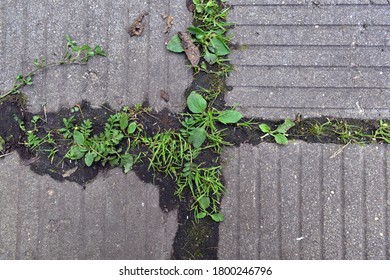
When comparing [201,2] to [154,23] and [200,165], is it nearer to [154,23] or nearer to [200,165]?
[154,23]

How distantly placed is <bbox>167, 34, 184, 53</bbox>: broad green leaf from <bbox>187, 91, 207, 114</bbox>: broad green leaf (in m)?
0.26

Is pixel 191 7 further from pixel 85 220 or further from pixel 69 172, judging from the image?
pixel 85 220

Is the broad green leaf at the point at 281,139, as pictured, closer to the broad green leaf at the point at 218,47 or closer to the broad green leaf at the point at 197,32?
the broad green leaf at the point at 218,47

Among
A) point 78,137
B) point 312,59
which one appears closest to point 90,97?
point 78,137

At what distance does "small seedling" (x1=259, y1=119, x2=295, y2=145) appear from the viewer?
2006 millimetres

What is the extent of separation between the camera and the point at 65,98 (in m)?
2.08

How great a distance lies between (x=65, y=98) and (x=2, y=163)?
49 cm

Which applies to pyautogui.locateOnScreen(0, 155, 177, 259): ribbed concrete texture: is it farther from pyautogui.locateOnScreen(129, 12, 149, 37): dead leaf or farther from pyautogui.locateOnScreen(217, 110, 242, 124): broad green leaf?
pyautogui.locateOnScreen(129, 12, 149, 37): dead leaf

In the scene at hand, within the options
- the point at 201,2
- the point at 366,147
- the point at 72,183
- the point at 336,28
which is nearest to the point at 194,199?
the point at 72,183

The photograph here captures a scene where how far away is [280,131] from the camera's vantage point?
2.01 meters

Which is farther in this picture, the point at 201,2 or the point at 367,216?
the point at 201,2

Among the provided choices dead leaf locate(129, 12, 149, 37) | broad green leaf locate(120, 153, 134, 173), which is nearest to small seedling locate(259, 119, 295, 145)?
broad green leaf locate(120, 153, 134, 173)

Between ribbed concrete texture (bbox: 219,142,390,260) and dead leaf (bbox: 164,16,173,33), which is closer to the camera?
ribbed concrete texture (bbox: 219,142,390,260)

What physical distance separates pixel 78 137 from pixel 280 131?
108cm
